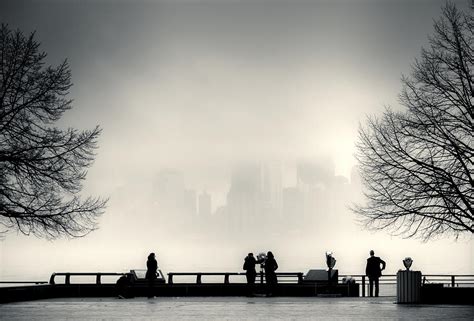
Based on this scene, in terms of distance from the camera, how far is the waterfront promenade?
24.9m

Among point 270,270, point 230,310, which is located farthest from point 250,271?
point 230,310

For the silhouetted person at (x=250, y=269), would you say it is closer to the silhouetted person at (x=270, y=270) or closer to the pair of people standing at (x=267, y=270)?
the pair of people standing at (x=267, y=270)

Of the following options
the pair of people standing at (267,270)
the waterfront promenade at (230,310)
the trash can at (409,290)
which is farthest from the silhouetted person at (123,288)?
the trash can at (409,290)

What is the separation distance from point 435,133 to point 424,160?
110 cm

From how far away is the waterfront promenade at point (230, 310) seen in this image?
2488cm

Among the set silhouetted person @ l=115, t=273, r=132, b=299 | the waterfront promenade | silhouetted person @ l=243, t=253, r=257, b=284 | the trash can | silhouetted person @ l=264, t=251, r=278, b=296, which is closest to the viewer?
the waterfront promenade

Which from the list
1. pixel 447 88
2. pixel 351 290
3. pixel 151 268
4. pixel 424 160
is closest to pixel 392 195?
pixel 424 160

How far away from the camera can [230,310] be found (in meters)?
28.0

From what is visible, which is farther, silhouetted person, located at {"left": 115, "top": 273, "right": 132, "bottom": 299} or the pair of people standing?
the pair of people standing

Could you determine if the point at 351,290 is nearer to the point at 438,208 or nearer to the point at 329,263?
the point at 329,263

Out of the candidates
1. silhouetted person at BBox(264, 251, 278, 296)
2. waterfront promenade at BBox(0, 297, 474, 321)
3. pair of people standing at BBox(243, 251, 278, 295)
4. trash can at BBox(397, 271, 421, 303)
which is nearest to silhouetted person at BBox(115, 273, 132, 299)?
waterfront promenade at BBox(0, 297, 474, 321)

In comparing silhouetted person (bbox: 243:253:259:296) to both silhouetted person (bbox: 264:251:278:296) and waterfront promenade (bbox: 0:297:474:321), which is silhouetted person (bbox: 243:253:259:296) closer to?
silhouetted person (bbox: 264:251:278:296)

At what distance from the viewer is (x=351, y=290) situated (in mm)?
40594

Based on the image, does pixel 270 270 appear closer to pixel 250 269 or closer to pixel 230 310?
pixel 250 269
